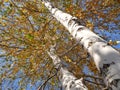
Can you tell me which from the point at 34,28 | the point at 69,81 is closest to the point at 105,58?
the point at 69,81

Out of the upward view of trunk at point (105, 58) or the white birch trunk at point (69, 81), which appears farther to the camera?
the white birch trunk at point (69, 81)

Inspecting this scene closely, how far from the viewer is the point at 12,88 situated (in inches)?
288

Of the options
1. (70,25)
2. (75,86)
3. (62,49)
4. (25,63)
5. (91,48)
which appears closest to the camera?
(91,48)

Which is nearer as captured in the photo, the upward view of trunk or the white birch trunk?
the upward view of trunk

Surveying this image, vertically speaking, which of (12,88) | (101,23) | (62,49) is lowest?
(12,88)

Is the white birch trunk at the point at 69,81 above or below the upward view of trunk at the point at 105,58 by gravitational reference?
below

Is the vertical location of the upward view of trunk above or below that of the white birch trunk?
above

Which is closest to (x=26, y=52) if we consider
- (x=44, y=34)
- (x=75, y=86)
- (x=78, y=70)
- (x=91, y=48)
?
(x=44, y=34)

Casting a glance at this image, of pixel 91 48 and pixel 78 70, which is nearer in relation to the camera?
pixel 91 48

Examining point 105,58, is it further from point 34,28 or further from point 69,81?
point 34,28

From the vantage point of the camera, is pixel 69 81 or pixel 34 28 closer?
pixel 69 81

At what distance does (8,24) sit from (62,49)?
2346mm

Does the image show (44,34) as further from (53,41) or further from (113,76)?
(113,76)

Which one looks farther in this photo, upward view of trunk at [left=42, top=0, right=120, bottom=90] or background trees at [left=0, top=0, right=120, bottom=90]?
background trees at [left=0, top=0, right=120, bottom=90]
